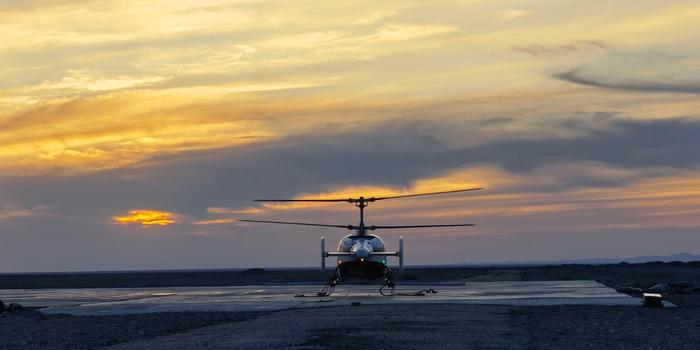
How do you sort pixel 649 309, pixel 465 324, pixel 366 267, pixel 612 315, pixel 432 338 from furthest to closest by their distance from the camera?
pixel 366 267 < pixel 649 309 < pixel 612 315 < pixel 465 324 < pixel 432 338

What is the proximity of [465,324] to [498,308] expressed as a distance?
859 centimetres

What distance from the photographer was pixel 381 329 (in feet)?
99.6

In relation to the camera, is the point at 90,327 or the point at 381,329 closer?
the point at 381,329

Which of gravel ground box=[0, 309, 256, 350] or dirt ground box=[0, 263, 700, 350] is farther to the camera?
gravel ground box=[0, 309, 256, 350]

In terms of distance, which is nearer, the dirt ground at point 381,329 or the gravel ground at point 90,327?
the dirt ground at point 381,329

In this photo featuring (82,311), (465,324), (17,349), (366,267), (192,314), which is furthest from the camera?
(366,267)

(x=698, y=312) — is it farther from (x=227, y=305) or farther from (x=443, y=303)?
(x=227, y=305)

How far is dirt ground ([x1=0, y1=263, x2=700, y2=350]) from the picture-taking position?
27.1 metres

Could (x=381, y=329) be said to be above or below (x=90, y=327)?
below

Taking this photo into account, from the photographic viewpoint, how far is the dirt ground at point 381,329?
27094mm

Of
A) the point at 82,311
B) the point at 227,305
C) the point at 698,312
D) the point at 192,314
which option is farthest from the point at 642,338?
the point at 82,311

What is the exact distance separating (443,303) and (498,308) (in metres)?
3.95

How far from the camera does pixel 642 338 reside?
28.3 meters

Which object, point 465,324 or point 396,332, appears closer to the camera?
point 396,332
